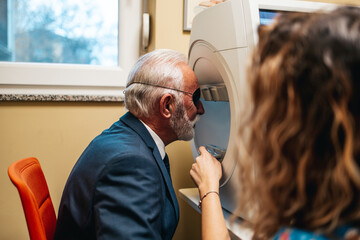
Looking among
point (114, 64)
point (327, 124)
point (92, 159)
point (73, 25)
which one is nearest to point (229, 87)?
point (92, 159)

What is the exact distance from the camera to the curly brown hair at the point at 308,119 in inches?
17.0

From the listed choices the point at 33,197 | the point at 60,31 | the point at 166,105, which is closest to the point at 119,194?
the point at 33,197

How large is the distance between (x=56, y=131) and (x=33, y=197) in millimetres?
661

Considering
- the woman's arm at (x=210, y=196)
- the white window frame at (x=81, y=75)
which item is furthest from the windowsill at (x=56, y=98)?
the woman's arm at (x=210, y=196)

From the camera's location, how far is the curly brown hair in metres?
0.43

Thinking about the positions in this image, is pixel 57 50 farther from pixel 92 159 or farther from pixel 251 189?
pixel 251 189

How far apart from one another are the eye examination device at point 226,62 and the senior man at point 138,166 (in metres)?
0.07

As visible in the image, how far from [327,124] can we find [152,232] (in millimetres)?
563

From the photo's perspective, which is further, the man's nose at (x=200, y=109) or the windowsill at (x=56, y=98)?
the windowsill at (x=56, y=98)

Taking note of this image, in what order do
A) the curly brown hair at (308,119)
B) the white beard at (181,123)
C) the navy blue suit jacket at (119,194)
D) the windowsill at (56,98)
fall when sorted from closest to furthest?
the curly brown hair at (308,119) → the navy blue suit jacket at (119,194) → the white beard at (181,123) → the windowsill at (56,98)

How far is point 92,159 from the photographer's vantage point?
3.14 ft

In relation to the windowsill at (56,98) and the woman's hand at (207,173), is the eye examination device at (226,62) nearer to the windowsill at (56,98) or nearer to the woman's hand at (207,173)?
the woman's hand at (207,173)

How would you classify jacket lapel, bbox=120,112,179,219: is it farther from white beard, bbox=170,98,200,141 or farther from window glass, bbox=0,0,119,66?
window glass, bbox=0,0,119,66

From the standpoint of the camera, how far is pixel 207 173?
1.06 meters
